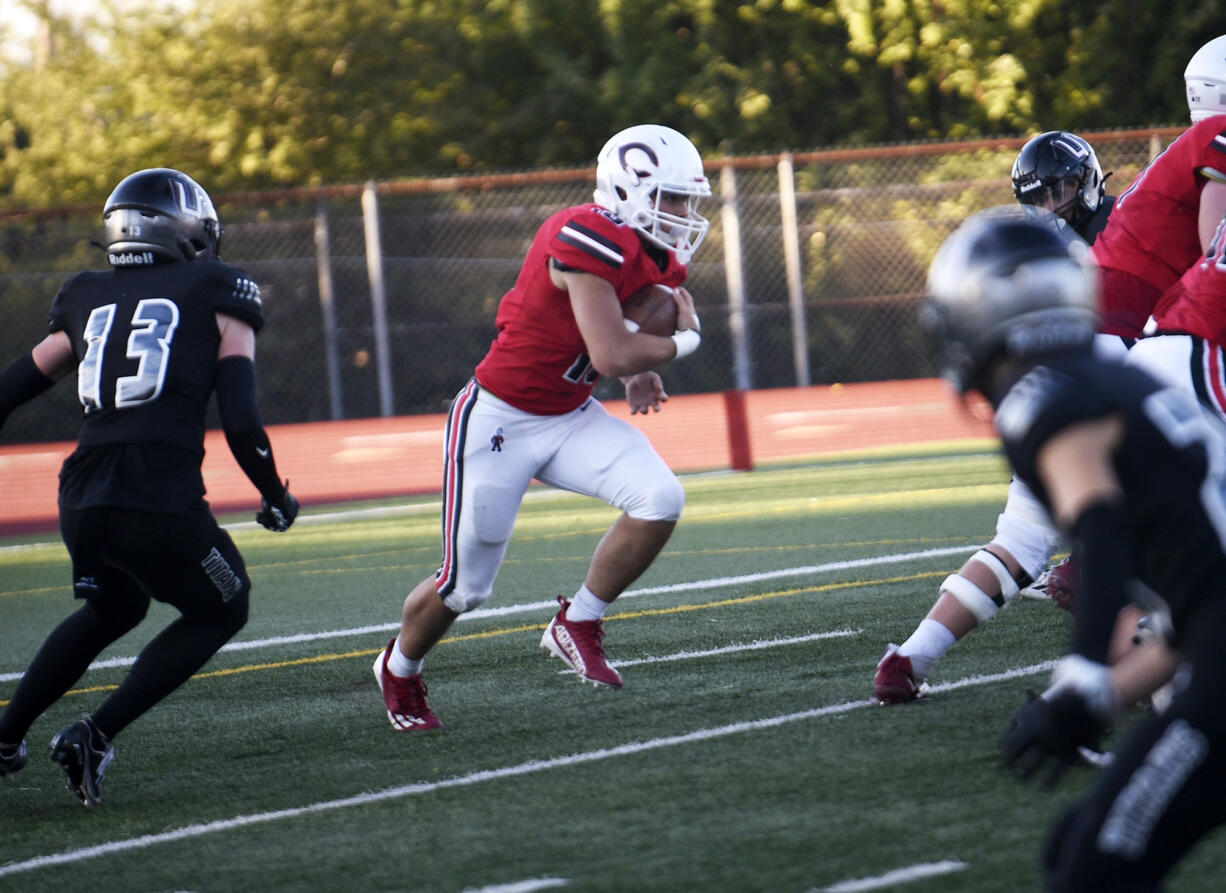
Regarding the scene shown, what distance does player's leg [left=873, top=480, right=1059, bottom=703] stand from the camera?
4625mm

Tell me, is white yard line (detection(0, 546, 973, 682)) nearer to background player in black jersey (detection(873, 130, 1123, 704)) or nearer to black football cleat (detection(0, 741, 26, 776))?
black football cleat (detection(0, 741, 26, 776))

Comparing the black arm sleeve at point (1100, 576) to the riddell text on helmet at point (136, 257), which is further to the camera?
the riddell text on helmet at point (136, 257)

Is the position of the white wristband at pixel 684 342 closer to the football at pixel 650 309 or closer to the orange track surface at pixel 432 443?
the football at pixel 650 309

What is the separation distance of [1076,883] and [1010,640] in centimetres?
353

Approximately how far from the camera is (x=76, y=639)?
436cm

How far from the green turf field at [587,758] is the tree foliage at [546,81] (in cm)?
1331

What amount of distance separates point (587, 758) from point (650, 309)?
1.51 metres

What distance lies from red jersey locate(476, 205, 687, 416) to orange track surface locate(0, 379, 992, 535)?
316 inches

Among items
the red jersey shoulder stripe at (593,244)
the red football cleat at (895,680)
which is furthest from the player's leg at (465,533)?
the red football cleat at (895,680)

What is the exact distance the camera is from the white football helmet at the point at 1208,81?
5.01 m

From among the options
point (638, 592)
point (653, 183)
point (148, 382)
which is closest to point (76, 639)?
point (148, 382)

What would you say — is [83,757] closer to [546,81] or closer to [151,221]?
[151,221]

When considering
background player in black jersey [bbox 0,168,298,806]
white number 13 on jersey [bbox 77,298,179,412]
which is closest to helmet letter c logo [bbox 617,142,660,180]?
background player in black jersey [bbox 0,168,298,806]

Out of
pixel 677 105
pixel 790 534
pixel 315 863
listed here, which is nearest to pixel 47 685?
pixel 315 863
